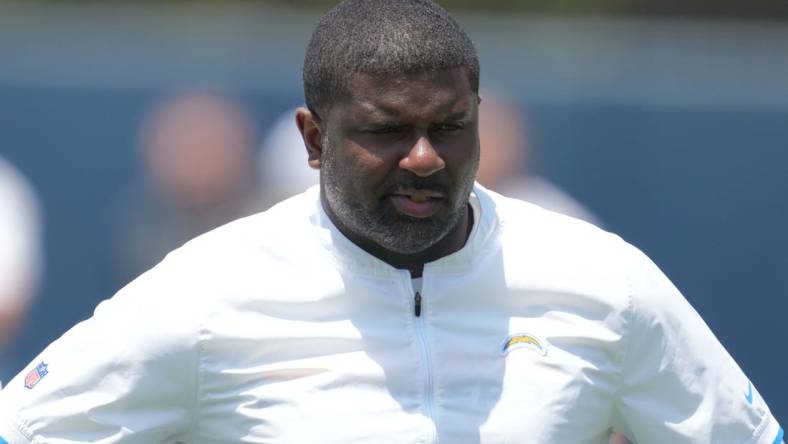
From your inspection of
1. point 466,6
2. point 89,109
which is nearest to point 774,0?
point 466,6

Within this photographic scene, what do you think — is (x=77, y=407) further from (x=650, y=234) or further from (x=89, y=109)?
(x=650, y=234)

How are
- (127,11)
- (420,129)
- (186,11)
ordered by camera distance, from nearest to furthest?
1. (420,129)
2. (127,11)
3. (186,11)

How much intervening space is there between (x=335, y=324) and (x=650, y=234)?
3.13 metres

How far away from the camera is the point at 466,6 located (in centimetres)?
771

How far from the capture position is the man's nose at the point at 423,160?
2963 mm

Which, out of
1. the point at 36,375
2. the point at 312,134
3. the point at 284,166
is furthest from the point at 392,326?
the point at 284,166

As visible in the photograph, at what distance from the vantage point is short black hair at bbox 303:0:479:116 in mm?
3039

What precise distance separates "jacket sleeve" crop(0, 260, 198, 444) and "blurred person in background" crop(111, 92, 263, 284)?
108 inches

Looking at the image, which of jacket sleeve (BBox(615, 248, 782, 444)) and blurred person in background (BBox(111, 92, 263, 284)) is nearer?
jacket sleeve (BBox(615, 248, 782, 444))

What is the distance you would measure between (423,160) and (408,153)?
39 millimetres

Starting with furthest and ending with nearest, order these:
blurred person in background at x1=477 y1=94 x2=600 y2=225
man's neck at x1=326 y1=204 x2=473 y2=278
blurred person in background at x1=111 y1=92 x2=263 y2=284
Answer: blurred person in background at x1=111 y1=92 x2=263 y2=284
blurred person in background at x1=477 y1=94 x2=600 y2=225
man's neck at x1=326 y1=204 x2=473 y2=278

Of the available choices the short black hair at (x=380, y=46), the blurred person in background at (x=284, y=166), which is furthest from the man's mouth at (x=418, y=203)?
the blurred person in background at (x=284, y=166)

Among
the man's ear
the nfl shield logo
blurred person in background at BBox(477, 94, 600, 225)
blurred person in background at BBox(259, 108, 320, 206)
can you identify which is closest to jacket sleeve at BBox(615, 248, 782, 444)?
the man's ear

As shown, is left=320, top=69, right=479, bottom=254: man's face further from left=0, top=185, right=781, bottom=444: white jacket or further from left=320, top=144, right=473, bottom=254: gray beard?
left=0, top=185, right=781, bottom=444: white jacket
